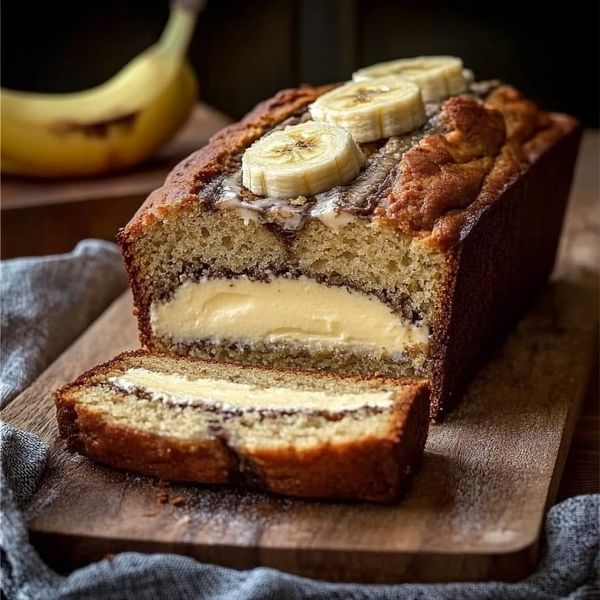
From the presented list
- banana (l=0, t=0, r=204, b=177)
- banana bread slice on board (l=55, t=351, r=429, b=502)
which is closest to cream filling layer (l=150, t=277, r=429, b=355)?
banana bread slice on board (l=55, t=351, r=429, b=502)

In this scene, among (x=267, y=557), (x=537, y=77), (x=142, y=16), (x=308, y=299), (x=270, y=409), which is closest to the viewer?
(x=267, y=557)

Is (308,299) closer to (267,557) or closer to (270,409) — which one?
(270,409)

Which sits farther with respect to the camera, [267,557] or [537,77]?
[537,77]

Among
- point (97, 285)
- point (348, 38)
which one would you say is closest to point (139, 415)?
point (97, 285)

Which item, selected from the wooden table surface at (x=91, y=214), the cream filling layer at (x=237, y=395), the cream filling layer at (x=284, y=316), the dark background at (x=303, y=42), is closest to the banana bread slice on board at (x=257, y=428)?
the cream filling layer at (x=237, y=395)

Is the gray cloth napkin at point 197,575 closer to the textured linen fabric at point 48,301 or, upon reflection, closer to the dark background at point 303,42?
the textured linen fabric at point 48,301

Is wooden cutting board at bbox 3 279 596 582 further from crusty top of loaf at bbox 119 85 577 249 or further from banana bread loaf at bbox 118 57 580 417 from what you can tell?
crusty top of loaf at bbox 119 85 577 249
